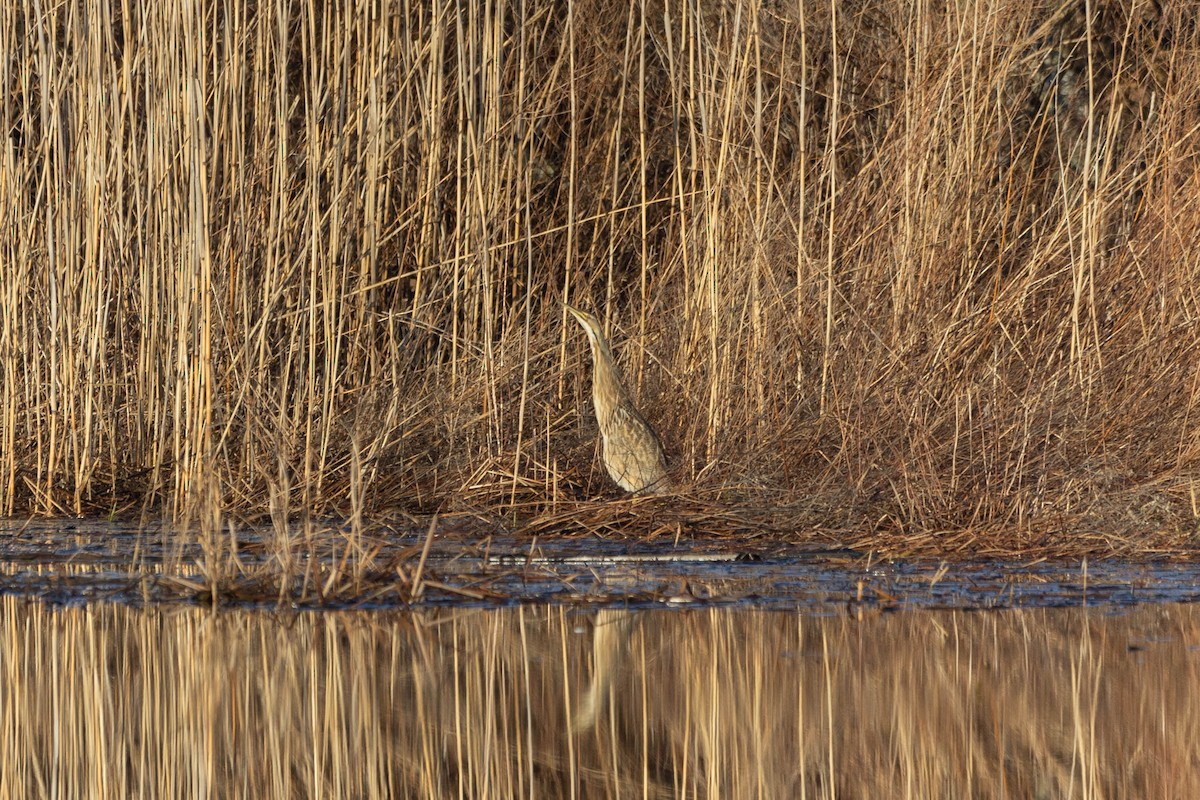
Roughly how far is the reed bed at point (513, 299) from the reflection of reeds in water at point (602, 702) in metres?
1.49

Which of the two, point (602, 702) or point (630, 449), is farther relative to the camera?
point (630, 449)

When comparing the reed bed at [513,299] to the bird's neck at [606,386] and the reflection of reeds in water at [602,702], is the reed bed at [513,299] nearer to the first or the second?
the bird's neck at [606,386]

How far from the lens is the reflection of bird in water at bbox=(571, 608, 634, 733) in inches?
120

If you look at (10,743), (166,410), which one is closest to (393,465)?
(166,410)

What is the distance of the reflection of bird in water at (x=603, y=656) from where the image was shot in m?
3.04

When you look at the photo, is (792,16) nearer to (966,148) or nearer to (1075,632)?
(966,148)

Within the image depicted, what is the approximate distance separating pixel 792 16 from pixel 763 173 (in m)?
0.76

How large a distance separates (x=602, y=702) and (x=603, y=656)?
0.38 m

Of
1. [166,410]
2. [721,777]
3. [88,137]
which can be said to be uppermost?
[88,137]

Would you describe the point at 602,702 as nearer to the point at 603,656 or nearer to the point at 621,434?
the point at 603,656

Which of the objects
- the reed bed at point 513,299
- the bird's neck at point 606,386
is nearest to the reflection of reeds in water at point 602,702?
the reed bed at point 513,299

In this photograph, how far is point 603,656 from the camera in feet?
11.5

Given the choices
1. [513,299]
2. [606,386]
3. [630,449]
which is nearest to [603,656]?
[630,449]

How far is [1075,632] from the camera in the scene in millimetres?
3758
